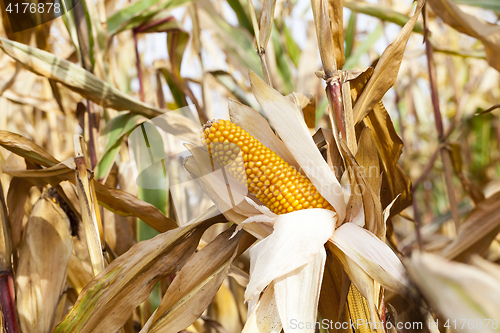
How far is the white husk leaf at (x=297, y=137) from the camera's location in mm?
411

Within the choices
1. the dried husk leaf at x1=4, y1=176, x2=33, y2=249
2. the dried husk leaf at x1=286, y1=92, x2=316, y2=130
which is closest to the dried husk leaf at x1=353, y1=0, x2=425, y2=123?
the dried husk leaf at x1=286, y1=92, x2=316, y2=130

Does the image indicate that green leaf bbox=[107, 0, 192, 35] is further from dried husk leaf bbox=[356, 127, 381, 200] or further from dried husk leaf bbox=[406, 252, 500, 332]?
dried husk leaf bbox=[406, 252, 500, 332]

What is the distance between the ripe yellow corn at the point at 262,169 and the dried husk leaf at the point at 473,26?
0.47 m

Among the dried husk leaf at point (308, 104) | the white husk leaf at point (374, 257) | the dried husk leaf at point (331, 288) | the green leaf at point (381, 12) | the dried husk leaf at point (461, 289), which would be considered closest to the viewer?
the dried husk leaf at point (461, 289)

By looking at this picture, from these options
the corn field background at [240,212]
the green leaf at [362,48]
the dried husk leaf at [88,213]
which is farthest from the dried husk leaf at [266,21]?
the green leaf at [362,48]

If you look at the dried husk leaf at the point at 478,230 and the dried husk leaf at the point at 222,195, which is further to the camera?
the dried husk leaf at the point at 478,230

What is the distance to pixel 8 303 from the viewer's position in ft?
1.73

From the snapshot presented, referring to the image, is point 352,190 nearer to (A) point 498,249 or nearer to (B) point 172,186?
(B) point 172,186

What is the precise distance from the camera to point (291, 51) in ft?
4.85

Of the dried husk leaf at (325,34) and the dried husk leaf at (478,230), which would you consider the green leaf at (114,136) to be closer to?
the dried husk leaf at (325,34)

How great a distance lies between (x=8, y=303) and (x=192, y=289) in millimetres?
325

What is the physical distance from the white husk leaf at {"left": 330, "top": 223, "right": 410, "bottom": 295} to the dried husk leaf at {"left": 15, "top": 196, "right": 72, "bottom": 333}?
0.47m

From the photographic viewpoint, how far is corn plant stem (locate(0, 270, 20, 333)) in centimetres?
52

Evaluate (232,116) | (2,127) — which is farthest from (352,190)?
(2,127)
